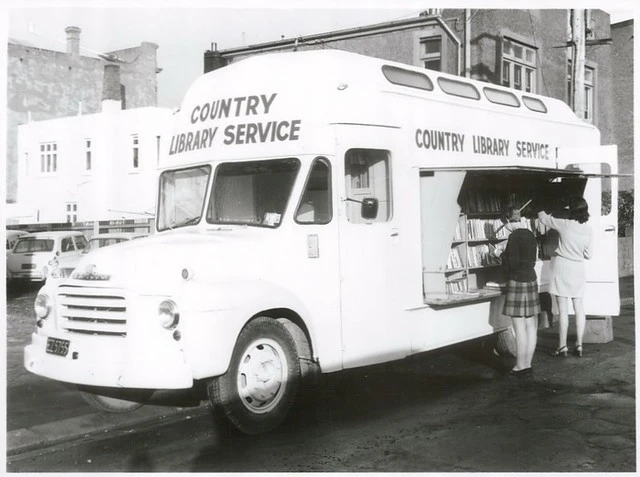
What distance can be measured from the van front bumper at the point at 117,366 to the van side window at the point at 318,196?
1737mm

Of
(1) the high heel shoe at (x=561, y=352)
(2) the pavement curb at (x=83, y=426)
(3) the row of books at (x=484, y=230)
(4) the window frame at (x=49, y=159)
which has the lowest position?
(2) the pavement curb at (x=83, y=426)

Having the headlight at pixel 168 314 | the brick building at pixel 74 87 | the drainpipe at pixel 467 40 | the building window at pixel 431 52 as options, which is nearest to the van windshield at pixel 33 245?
the brick building at pixel 74 87

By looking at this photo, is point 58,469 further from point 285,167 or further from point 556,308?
point 556,308

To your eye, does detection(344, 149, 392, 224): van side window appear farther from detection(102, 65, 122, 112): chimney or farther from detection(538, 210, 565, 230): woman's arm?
detection(102, 65, 122, 112): chimney

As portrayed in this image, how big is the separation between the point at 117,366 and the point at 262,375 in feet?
3.70

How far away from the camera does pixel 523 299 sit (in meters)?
7.63

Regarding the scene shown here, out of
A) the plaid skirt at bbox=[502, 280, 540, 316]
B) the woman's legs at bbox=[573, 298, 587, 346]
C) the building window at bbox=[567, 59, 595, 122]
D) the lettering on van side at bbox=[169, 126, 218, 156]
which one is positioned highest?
the building window at bbox=[567, 59, 595, 122]

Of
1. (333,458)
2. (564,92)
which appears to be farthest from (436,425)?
(564,92)

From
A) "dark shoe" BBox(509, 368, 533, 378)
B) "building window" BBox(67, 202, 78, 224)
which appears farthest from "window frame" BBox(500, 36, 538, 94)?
"building window" BBox(67, 202, 78, 224)

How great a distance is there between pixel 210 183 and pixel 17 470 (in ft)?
9.17

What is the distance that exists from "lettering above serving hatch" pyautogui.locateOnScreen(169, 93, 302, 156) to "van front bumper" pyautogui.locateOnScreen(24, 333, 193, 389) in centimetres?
213

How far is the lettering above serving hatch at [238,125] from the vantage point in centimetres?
647

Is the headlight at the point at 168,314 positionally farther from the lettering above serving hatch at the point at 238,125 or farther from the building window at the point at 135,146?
the building window at the point at 135,146

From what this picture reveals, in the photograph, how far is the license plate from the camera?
19.0 feet
